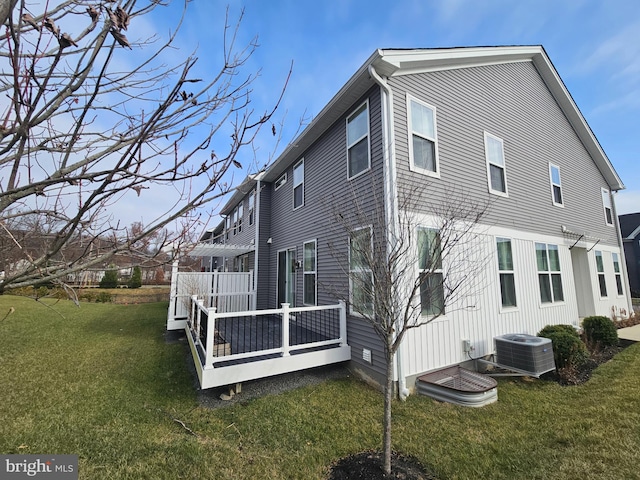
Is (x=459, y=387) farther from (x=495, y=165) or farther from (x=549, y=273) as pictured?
(x=495, y=165)

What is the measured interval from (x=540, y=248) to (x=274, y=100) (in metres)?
8.99

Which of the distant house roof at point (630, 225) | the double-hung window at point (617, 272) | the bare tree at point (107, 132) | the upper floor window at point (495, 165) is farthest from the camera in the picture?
the distant house roof at point (630, 225)

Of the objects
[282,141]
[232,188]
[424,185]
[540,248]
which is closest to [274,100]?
[282,141]

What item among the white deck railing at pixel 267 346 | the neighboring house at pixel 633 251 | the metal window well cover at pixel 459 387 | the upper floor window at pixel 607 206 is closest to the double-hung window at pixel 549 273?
the metal window well cover at pixel 459 387

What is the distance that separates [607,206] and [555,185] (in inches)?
200

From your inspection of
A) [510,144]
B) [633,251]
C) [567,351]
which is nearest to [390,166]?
[510,144]

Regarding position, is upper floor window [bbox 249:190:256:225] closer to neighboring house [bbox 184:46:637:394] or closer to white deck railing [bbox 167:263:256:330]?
neighboring house [bbox 184:46:637:394]

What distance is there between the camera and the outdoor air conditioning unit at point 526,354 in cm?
538

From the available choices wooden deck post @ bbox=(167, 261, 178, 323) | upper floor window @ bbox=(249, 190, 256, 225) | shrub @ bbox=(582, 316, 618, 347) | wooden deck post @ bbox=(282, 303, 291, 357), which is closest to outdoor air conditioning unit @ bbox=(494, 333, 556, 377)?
shrub @ bbox=(582, 316, 618, 347)

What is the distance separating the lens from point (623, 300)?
1121cm

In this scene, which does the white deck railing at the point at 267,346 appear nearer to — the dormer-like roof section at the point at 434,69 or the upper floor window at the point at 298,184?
the dormer-like roof section at the point at 434,69

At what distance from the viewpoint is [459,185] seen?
257 inches

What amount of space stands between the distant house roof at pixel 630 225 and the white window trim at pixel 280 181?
94.8 ft

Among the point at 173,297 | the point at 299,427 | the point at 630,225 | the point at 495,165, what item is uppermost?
the point at 630,225
